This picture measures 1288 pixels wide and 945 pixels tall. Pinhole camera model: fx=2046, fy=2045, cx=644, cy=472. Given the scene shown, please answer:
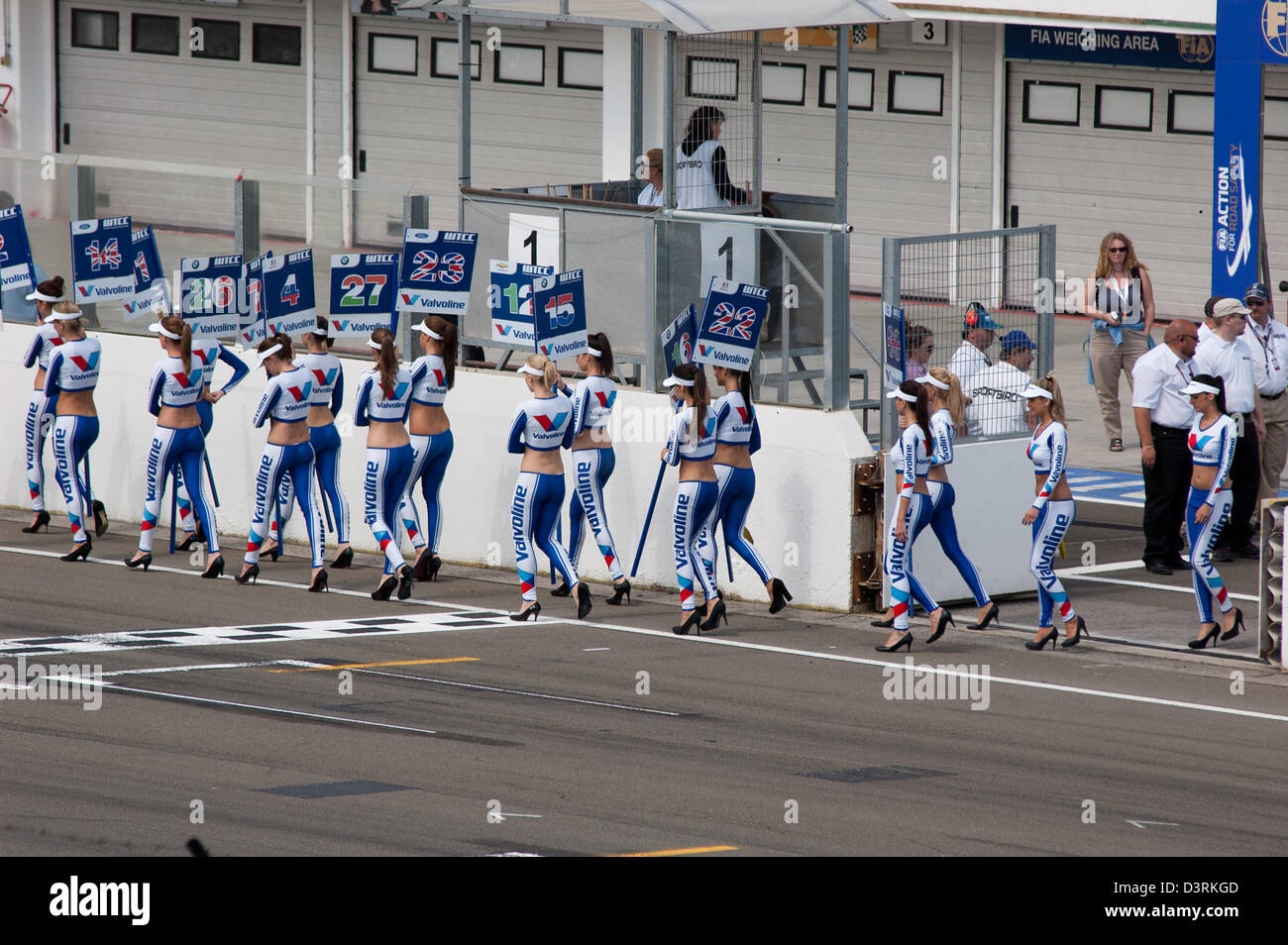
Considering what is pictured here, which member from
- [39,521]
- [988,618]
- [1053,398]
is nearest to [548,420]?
[988,618]

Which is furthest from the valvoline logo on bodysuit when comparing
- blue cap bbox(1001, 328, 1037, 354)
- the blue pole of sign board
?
blue cap bbox(1001, 328, 1037, 354)

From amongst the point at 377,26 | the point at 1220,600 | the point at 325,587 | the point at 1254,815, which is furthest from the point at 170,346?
the point at 377,26

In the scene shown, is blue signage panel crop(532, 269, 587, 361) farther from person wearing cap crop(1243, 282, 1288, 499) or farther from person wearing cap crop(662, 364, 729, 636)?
person wearing cap crop(1243, 282, 1288, 499)

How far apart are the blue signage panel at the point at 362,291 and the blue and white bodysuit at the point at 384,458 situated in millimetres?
1139

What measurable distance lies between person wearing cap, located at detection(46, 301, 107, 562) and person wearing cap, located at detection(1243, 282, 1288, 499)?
9.63 metres

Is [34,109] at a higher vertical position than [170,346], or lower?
higher

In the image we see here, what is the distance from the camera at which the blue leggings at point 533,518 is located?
Result: 14.6 m

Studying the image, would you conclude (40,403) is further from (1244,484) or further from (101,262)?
(1244,484)

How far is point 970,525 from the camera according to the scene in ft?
50.2

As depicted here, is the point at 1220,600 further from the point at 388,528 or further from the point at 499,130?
the point at 499,130

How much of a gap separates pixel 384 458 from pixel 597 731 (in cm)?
500

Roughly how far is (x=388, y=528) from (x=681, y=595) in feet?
8.55

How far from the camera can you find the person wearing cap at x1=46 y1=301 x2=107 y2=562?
55.9 ft

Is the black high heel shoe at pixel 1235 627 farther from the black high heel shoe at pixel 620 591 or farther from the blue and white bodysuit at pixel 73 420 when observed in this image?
the blue and white bodysuit at pixel 73 420
